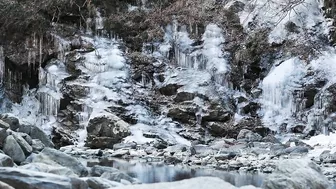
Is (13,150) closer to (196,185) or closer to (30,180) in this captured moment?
(30,180)

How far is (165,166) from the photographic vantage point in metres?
7.24

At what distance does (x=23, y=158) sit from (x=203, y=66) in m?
9.48

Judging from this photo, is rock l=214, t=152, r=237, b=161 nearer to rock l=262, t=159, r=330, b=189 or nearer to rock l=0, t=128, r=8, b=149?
rock l=262, t=159, r=330, b=189

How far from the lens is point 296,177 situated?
13.5 feet

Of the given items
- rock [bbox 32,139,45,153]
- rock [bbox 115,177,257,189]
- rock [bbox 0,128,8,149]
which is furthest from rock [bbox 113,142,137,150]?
rock [bbox 115,177,257,189]

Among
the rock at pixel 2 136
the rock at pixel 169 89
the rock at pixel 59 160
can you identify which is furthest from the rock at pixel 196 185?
the rock at pixel 169 89

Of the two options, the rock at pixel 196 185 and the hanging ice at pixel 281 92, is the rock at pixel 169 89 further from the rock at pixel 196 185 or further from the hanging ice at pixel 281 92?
the rock at pixel 196 185

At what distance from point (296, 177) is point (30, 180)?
7.93 feet

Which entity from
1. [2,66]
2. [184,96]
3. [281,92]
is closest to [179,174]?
[184,96]

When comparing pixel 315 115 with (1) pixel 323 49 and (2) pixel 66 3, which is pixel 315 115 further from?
(2) pixel 66 3

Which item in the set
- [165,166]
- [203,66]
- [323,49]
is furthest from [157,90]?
[165,166]

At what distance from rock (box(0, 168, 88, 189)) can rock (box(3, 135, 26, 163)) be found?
2297 millimetres

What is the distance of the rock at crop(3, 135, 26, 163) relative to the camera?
4.99m

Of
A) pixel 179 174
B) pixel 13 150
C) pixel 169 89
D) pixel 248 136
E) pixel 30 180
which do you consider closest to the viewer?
pixel 30 180
